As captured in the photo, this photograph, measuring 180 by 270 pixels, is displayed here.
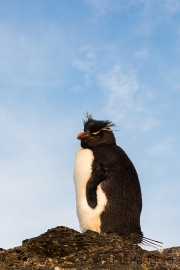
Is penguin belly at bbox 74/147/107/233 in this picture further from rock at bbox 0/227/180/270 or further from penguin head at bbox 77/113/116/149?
rock at bbox 0/227/180/270

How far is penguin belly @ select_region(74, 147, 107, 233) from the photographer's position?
26.2 feet

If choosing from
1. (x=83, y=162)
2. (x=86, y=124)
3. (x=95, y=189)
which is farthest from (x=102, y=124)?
(x=95, y=189)

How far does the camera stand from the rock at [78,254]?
15.5ft

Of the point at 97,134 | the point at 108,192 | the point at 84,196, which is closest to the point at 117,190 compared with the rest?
the point at 108,192

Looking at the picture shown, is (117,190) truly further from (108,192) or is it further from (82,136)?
(82,136)

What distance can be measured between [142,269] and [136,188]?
11.7ft

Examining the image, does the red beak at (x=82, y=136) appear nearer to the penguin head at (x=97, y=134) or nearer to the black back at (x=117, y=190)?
the penguin head at (x=97, y=134)

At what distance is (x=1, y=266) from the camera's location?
5000 mm

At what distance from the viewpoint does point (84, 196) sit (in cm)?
826

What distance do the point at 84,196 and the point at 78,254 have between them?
3.34 meters

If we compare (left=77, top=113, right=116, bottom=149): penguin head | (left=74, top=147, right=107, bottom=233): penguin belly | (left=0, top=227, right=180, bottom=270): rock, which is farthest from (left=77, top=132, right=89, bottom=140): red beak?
(left=0, top=227, right=180, bottom=270): rock

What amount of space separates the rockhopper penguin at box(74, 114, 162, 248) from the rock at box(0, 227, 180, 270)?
96.7 inches

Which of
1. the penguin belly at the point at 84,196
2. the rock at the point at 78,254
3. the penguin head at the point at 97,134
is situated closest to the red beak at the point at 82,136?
the penguin head at the point at 97,134

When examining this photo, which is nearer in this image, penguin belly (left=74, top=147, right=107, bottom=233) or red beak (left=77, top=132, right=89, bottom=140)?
penguin belly (left=74, top=147, right=107, bottom=233)
